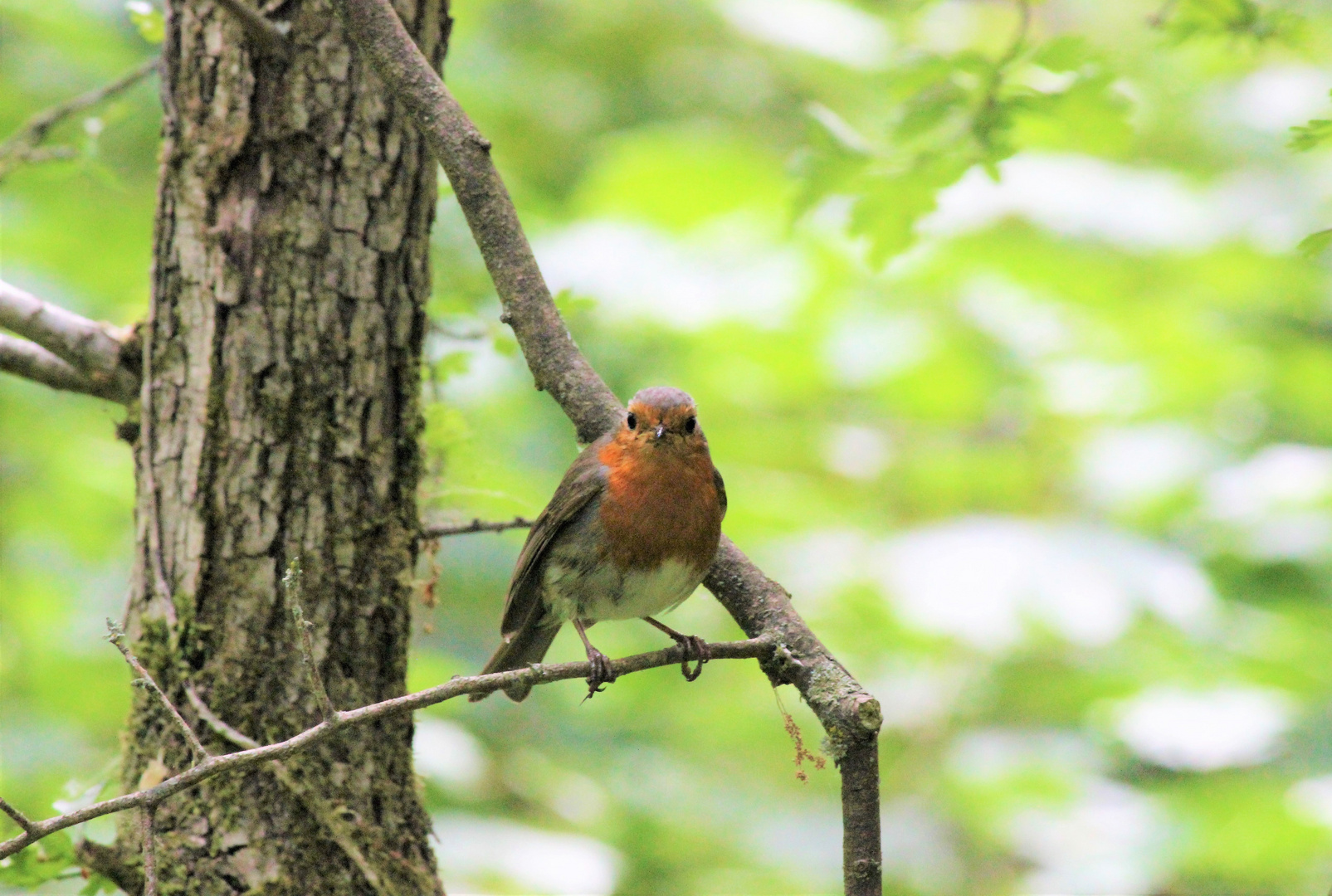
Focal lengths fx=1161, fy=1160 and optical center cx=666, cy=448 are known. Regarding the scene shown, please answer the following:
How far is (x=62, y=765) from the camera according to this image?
18.1ft

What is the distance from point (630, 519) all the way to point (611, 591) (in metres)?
0.20

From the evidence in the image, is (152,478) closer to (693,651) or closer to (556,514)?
(556,514)

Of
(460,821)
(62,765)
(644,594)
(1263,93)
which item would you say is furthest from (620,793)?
(1263,93)

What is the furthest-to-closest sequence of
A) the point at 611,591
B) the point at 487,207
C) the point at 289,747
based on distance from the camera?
1. the point at 611,591
2. the point at 487,207
3. the point at 289,747

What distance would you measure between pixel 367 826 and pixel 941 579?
330 centimetres

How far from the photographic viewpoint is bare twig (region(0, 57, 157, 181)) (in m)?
3.40

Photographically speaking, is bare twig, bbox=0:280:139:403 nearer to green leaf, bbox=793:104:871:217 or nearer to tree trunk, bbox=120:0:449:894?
tree trunk, bbox=120:0:449:894

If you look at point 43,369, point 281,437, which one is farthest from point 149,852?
point 43,369

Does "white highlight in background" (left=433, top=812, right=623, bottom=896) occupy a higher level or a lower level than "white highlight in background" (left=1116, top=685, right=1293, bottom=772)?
lower

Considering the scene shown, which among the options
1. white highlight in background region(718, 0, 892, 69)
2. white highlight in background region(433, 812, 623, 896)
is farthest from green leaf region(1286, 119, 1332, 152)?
white highlight in background region(718, 0, 892, 69)

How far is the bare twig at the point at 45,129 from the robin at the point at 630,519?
1757 mm

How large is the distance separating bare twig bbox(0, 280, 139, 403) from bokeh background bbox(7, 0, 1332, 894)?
6.63 feet

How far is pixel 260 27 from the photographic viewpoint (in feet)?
8.69

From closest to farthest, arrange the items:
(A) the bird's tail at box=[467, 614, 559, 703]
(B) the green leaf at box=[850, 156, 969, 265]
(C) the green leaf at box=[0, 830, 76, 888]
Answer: (C) the green leaf at box=[0, 830, 76, 888]
(B) the green leaf at box=[850, 156, 969, 265]
(A) the bird's tail at box=[467, 614, 559, 703]
